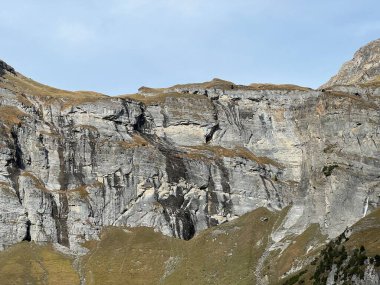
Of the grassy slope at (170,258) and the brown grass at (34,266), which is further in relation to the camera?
the brown grass at (34,266)

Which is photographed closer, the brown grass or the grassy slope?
the grassy slope

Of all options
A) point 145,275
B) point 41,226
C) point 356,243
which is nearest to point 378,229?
point 356,243

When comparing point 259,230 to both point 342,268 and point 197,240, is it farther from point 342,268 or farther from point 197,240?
point 342,268

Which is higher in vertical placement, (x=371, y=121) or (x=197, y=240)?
(x=371, y=121)

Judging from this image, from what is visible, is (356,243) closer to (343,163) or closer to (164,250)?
(343,163)

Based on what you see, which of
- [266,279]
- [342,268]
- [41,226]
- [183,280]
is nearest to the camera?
[342,268]

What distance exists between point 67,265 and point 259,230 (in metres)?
48.8

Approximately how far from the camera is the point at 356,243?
12675 centimetres

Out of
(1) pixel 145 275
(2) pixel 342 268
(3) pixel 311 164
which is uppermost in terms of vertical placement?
(3) pixel 311 164

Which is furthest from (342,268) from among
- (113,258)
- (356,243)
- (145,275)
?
(113,258)

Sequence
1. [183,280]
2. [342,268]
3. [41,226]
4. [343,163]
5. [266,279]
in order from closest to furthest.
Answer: [342,268] < [266,279] < [183,280] < [343,163] < [41,226]

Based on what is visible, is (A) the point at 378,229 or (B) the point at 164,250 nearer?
(A) the point at 378,229

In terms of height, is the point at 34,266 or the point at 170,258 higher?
the point at 170,258

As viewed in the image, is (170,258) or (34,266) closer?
(34,266)
